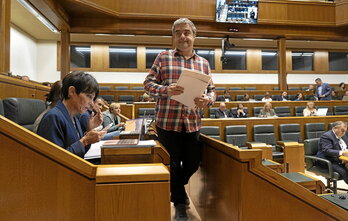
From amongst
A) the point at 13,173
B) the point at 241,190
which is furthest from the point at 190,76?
the point at 13,173

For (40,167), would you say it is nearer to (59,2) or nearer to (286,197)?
(286,197)

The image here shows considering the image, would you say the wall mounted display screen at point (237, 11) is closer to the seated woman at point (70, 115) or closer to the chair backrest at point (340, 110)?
the chair backrest at point (340, 110)

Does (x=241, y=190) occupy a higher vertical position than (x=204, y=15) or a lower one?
lower

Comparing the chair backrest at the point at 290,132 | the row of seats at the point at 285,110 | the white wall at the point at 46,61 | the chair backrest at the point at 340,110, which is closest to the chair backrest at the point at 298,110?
the row of seats at the point at 285,110

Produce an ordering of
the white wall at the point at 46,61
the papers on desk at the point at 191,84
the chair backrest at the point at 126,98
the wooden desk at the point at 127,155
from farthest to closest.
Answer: the white wall at the point at 46,61, the chair backrest at the point at 126,98, the papers on desk at the point at 191,84, the wooden desk at the point at 127,155

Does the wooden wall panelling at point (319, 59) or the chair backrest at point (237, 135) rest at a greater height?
the wooden wall panelling at point (319, 59)

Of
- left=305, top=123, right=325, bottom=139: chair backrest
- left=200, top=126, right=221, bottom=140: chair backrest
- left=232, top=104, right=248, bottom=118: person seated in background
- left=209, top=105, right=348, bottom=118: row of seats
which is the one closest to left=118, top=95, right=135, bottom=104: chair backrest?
left=209, top=105, right=348, bottom=118: row of seats

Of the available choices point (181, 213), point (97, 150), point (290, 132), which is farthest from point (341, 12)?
point (97, 150)

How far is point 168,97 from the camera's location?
809 mm

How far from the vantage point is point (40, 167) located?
0.44 metres

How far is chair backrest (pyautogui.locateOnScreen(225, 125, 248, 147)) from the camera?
2.11 m

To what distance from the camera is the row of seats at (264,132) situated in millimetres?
2104

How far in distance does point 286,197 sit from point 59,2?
3.32 meters

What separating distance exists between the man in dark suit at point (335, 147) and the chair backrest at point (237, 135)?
587 millimetres
